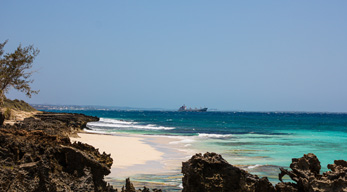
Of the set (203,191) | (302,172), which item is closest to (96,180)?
(203,191)

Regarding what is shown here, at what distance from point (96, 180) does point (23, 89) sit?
15.3 m

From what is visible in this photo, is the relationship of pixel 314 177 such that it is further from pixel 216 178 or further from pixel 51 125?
pixel 51 125

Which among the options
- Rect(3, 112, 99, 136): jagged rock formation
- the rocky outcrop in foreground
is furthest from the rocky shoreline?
Rect(3, 112, 99, 136): jagged rock formation

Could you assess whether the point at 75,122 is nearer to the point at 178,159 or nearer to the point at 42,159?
the point at 178,159

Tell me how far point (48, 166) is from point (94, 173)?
3.02 feet

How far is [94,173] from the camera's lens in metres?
6.89

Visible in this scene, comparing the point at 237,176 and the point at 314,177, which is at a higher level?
the point at 314,177

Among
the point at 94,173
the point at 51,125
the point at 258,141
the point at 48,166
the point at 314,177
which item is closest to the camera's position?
the point at 314,177

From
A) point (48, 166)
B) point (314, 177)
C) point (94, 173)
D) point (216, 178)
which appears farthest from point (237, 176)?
point (48, 166)

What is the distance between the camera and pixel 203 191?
5992 millimetres

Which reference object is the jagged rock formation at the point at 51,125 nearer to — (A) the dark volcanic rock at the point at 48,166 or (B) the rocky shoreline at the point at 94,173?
(A) the dark volcanic rock at the point at 48,166

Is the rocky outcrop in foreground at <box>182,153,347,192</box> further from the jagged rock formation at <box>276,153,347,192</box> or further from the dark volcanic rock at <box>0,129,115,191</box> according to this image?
the dark volcanic rock at <box>0,129,115,191</box>

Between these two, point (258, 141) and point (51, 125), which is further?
point (258, 141)

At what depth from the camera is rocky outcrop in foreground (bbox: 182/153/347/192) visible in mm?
5668
